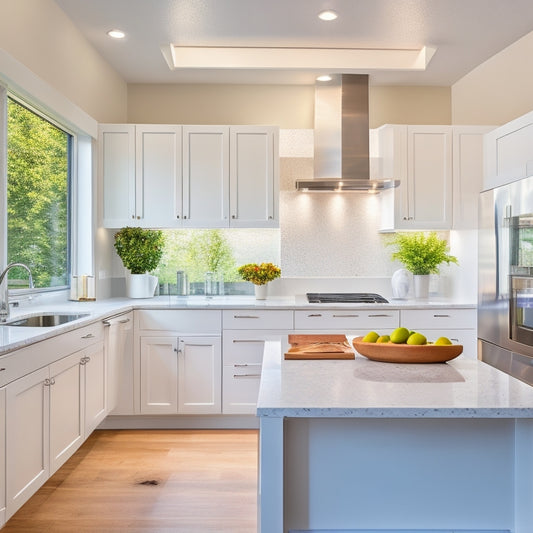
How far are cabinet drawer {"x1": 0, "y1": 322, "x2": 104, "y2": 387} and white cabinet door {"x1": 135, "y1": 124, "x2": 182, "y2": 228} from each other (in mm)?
1303

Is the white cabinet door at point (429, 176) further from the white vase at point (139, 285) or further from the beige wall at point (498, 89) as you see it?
the white vase at point (139, 285)

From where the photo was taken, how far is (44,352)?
8.13ft

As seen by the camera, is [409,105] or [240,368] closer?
[240,368]

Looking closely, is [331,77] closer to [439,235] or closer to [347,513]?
[439,235]

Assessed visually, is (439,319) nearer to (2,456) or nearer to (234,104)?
(234,104)

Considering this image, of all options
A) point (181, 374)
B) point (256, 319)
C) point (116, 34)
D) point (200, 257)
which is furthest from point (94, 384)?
point (116, 34)

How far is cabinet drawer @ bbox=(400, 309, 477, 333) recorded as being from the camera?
411cm

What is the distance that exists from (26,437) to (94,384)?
3.20 feet

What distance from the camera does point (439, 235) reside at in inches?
190

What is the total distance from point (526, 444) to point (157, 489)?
2.16 meters

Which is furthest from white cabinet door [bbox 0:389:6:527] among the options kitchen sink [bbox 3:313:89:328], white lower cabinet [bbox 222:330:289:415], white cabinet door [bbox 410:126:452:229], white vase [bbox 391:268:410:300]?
white cabinet door [bbox 410:126:452:229]

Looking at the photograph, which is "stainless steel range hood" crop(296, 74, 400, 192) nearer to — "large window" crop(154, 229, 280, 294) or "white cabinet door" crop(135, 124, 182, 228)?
"large window" crop(154, 229, 280, 294)

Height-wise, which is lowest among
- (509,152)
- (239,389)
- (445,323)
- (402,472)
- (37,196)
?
(239,389)

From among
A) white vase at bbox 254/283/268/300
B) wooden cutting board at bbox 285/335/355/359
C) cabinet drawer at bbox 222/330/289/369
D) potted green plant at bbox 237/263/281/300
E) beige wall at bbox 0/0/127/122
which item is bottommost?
cabinet drawer at bbox 222/330/289/369
